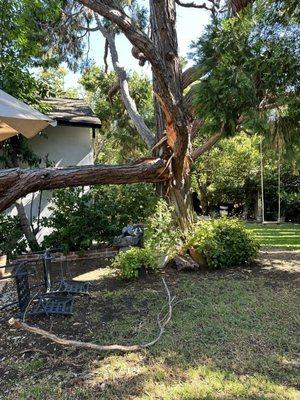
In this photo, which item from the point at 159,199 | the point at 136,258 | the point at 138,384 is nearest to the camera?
the point at 138,384

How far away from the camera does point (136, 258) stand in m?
5.93

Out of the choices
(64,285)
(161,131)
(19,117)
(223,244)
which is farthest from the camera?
(161,131)

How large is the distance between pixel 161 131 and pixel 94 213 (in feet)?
8.02

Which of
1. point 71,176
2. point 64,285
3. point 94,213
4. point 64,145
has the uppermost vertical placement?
point 64,145

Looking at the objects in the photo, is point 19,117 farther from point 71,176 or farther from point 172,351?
point 172,351

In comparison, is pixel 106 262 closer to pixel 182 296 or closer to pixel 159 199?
pixel 159 199

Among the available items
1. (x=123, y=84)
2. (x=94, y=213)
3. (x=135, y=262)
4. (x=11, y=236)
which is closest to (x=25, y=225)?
(x=11, y=236)

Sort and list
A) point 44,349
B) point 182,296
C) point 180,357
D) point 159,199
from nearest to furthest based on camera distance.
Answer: point 180,357
point 44,349
point 182,296
point 159,199

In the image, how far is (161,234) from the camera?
6703 mm

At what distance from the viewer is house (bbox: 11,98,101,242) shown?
9.29 meters

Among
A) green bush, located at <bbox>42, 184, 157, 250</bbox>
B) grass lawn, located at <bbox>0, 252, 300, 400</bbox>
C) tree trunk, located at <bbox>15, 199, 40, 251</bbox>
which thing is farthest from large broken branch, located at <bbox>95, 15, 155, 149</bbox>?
grass lawn, located at <bbox>0, 252, 300, 400</bbox>

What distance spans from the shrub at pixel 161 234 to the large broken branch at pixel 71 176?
0.74 meters

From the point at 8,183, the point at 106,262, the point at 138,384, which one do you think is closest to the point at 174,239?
the point at 106,262

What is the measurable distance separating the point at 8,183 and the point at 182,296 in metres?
3.11
